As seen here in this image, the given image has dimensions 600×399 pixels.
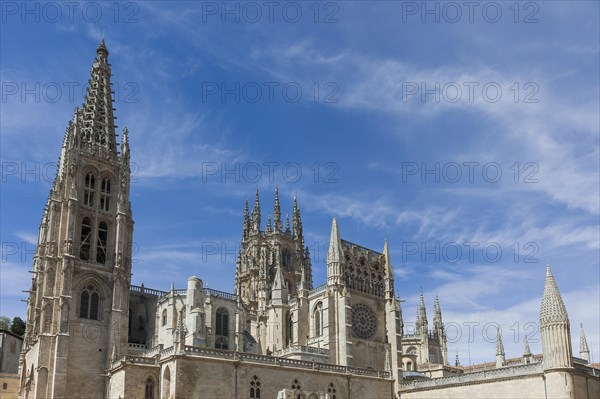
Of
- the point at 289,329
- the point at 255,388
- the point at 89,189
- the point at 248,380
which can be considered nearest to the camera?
the point at 248,380

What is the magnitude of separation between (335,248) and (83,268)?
876 inches

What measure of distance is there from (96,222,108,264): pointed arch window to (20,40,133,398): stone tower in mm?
89

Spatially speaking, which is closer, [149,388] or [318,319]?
[149,388]

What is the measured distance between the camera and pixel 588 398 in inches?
1678

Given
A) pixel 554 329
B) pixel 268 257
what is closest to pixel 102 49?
pixel 268 257

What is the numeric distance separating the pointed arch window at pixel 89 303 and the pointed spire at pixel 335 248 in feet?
68.2

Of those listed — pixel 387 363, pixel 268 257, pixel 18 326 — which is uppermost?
pixel 268 257

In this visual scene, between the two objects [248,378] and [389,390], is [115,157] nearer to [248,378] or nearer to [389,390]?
[248,378]

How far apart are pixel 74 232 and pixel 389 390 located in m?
29.9

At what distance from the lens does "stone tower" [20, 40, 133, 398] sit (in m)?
48.8

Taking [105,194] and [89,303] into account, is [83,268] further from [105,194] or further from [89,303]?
[105,194]

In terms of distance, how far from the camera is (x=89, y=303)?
170ft

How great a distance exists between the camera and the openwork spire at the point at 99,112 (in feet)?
191

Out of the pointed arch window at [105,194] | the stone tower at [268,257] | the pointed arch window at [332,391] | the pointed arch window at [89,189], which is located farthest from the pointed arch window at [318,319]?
the pointed arch window at [89,189]
